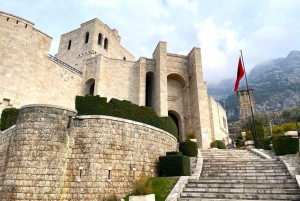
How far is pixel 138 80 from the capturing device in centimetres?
2048

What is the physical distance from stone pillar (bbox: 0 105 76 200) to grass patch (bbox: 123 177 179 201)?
9.82ft

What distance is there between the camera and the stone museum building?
7723 millimetres

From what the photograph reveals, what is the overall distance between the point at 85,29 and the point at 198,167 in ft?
81.0

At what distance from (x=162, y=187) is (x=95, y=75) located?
14.4 meters

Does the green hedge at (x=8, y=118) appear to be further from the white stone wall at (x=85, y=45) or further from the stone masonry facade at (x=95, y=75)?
the white stone wall at (x=85, y=45)

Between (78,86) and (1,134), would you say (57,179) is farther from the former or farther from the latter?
(78,86)

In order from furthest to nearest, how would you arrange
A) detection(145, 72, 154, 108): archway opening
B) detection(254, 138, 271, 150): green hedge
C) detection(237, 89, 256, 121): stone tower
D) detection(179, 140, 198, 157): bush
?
detection(237, 89, 256, 121): stone tower < detection(145, 72, 154, 108): archway opening < detection(254, 138, 271, 150): green hedge < detection(179, 140, 198, 157): bush

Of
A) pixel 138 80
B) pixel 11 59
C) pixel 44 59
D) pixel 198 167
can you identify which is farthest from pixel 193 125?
pixel 11 59

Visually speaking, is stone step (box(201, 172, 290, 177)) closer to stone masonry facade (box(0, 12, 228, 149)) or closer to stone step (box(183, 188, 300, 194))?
stone step (box(183, 188, 300, 194))

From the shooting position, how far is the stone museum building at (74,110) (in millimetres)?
7723

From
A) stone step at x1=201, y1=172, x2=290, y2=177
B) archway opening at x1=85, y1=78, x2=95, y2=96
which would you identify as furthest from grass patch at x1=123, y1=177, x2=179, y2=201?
archway opening at x1=85, y1=78, x2=95, y2=96

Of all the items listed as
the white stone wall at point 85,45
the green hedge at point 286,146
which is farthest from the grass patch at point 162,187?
the white stone wall at point 85,45

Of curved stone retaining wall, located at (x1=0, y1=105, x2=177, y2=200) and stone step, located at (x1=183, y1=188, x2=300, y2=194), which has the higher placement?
curved stone retaining wall, located at (x1=0, y1=105, x2=177, y2=200)

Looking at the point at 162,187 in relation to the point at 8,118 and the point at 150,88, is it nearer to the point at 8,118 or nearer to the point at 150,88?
the point at 8,118
